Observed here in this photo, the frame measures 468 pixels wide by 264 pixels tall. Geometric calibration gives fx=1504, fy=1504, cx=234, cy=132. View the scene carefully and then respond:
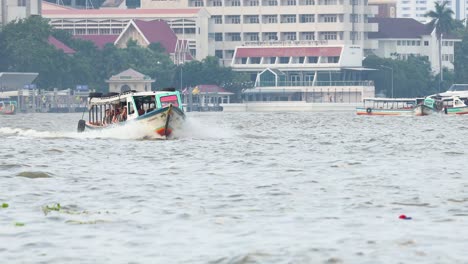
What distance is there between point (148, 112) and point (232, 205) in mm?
31862

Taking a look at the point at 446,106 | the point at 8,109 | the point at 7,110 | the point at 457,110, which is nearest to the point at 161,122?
the point at 457,110

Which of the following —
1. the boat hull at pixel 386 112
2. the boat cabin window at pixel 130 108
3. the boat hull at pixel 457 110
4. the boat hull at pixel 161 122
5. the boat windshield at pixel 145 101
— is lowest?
the boat hull at pixel 386 112

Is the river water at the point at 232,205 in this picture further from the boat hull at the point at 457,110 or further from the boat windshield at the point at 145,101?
the boat hull at the point at 457,110

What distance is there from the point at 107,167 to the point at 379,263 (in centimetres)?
2289

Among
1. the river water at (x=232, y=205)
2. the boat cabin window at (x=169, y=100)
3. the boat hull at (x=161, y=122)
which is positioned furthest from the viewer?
the boat cabin window at (x=169, y=100)

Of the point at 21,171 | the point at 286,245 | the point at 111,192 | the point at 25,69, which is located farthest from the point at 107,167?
the point at 25,69

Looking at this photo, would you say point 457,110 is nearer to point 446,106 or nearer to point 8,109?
point 446,106

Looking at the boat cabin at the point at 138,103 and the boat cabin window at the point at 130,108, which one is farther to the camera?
the boat cabin window at the point at 130,108

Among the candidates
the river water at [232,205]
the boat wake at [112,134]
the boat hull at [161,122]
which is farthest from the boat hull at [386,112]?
the river water at [232,205]

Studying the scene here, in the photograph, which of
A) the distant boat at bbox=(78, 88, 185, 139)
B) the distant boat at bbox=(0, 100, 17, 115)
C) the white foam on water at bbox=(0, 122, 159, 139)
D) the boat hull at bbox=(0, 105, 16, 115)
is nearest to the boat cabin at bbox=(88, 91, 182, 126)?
the distant boat at bbox=(78, 88, 185, 139)

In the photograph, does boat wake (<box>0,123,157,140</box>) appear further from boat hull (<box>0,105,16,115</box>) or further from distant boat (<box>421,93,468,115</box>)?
boat hull (<box>0,105,16,115</box>)

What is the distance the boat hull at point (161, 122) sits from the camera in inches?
2491

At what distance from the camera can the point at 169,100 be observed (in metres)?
66.6

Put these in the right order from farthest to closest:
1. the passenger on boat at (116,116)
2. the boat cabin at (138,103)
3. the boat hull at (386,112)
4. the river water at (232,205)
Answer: the boat hull at (386,112) → the passenger on boat at (116,116) → the boat cabin at (138,103) → the river water at (232,205)
